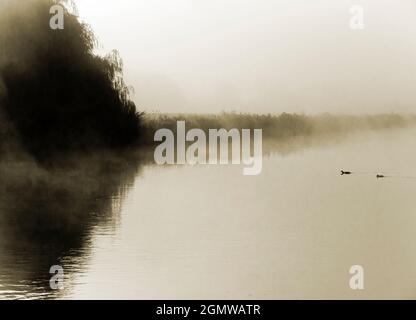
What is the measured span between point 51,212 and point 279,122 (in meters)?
5.40

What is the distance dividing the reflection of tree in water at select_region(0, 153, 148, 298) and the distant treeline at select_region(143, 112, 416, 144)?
165 centimetres

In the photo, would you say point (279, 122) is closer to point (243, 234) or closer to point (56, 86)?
point (243, 234)

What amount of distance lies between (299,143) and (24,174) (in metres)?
7.07

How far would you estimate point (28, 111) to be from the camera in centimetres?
2145

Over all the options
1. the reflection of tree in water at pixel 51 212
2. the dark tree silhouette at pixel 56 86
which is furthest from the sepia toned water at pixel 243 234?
the dark tree silhouette at pixel 56 86

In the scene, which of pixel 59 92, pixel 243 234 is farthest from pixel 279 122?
pixel 59 92

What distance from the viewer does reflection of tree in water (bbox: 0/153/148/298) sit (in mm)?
13270

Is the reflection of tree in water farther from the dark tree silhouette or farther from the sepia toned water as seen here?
the dark tree silhouette

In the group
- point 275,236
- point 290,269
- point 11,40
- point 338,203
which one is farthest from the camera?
point 11,40

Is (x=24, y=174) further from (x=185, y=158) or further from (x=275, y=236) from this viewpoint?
(x=275, y=236)

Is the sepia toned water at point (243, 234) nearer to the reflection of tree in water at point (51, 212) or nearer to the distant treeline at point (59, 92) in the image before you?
the reflection of tree in water at point (51, 212)

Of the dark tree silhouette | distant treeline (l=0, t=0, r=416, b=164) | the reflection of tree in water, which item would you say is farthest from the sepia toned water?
the dark tree silhouette
